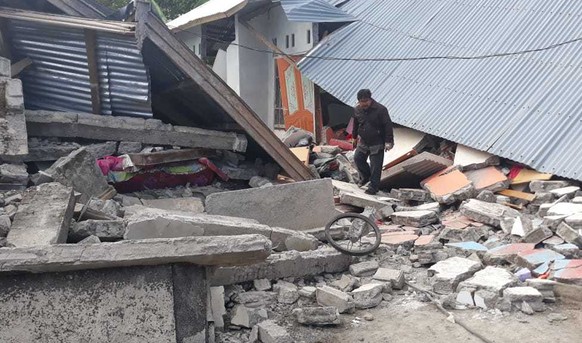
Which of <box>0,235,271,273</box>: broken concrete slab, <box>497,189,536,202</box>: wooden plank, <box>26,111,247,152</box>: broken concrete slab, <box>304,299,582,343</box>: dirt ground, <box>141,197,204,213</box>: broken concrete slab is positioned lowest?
<box>304,299,582,343</box>: dirt ground

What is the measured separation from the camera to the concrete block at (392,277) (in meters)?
5.35

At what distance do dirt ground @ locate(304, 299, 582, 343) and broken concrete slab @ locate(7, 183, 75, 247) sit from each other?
6.38ft

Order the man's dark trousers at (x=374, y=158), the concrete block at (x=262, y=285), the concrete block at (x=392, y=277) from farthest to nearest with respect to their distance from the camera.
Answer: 1. the man's dark trousers at (x=374, y=158)
2. the concrete block at (x=392, y=277)
3. the concrete block at (x=262, y=285)

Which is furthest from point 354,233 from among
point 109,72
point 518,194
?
point 109,72

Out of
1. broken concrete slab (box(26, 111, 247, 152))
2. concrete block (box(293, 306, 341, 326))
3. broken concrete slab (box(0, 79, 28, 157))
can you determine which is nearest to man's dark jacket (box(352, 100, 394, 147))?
broken concrete slab (box(26, 111, 247, 152))

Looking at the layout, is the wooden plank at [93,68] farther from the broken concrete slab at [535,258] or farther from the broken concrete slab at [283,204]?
the broken concrete slab at [535,258]

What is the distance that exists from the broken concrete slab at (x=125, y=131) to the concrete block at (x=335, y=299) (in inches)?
106

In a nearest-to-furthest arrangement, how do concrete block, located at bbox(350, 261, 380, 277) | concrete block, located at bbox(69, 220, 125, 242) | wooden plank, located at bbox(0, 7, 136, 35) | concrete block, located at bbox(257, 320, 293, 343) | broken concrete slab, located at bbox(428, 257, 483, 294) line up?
concrete block, located at bbox(257, 320, 293, 343), concrete block, located at bbox(69, 220, 125, 242), broken concrete slab, located at bbox(428, 257, 483, 294), concrete block, located at bbox(350, 261, 380, 277), wooden plank, located at bbox(0, 7, 136, 35)

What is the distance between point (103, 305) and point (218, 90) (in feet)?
11.3

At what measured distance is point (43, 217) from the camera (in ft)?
14.8

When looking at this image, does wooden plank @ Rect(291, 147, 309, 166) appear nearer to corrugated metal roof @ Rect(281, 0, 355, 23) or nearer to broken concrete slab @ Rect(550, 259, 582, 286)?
corrugated metal roof @ Rect(281, 0, 355, 23)

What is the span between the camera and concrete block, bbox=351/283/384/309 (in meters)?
5.02

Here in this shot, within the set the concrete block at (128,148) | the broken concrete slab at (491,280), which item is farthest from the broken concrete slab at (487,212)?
the concrete block at (128,148)

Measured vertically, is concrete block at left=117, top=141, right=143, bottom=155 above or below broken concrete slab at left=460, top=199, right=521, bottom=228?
above
